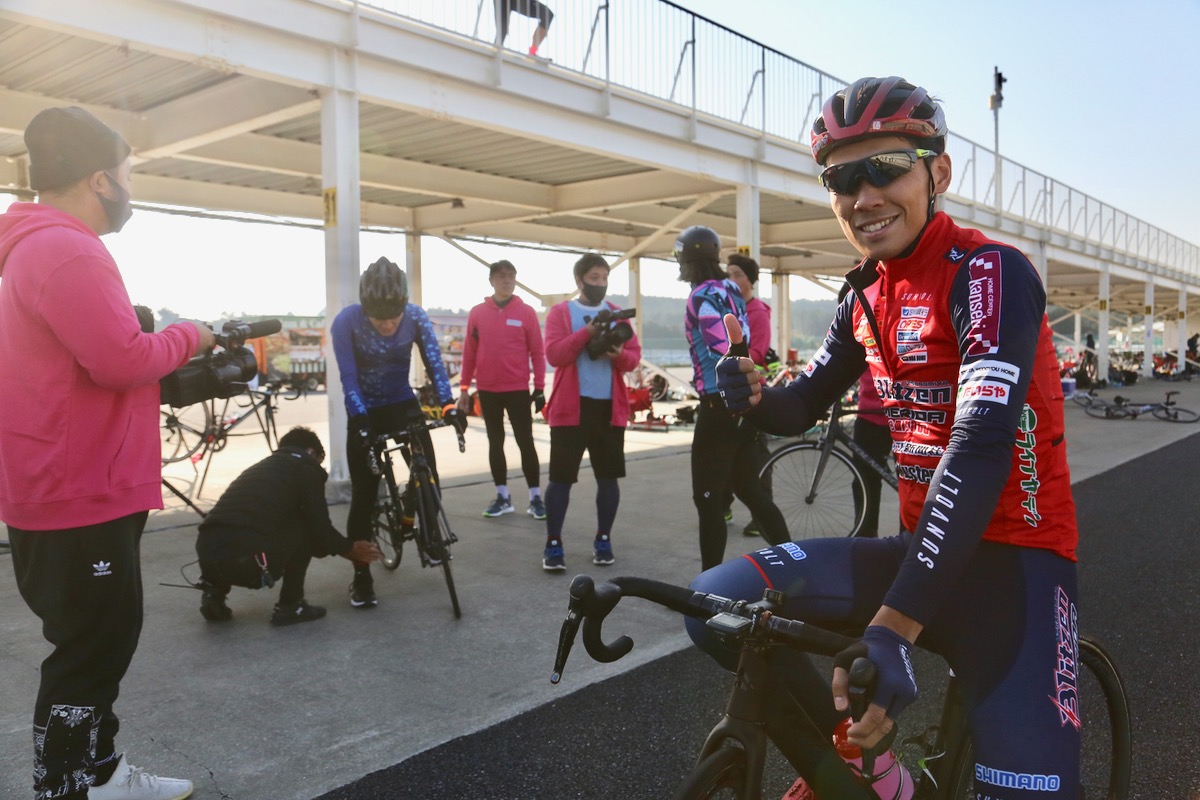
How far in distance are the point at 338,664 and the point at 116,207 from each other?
91.2 inches

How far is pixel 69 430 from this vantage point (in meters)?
2.38

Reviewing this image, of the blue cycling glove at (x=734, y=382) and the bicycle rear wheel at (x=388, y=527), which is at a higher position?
the blue cycling glove at (x=734, y=382)

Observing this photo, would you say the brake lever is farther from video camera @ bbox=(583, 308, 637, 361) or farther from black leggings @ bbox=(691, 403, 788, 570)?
video camera @ bbox=(583, 308, 637, 361)

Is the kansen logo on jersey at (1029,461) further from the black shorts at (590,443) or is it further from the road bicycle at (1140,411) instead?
→ the road bicycle at (1140,411)

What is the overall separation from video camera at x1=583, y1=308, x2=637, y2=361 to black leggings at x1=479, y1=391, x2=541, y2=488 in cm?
197

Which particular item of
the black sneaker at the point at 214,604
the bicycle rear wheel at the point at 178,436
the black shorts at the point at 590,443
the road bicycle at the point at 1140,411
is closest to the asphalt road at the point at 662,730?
the black shorts at the point at 590,443

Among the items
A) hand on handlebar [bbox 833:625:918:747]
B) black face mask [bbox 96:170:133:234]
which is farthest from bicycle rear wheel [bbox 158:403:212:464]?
hand on handlebar [bbox 833:625:918:747]

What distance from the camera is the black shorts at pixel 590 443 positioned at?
18.0 feet

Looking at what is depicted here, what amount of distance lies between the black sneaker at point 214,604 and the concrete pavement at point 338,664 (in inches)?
2.5

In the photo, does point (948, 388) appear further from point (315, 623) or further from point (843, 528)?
point (843, 528)

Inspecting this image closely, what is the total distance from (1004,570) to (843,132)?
98 centimetres

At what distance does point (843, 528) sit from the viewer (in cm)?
639

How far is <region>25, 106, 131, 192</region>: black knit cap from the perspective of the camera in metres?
2.42

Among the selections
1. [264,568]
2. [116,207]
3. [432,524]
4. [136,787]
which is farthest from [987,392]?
[264,568]
